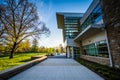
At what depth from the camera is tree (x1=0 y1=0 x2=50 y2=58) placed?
1914cm

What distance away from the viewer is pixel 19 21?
20547mm

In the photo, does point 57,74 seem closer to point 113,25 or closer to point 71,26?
point 113,25

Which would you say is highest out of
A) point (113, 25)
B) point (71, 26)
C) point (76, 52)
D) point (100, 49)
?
point (71, 26)

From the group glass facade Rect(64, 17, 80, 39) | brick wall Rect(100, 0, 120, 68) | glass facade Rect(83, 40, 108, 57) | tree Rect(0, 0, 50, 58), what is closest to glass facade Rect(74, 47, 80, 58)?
glass facade Rect(64, 17, 80, 39)

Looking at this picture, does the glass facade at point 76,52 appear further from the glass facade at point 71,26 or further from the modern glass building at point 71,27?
the glass facade at point 71,26

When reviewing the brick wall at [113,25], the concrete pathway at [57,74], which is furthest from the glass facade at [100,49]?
the concrete pathway at [57,74]

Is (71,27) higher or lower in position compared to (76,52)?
higher

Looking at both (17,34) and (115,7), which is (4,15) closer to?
(17,34)

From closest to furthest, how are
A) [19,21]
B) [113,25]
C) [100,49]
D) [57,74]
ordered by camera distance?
1. [57,74]
2. [113,25]
3. [100,49]
4. [19,21]

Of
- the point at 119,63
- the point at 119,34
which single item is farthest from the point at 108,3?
the point at 119,63

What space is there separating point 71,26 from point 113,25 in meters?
16.5

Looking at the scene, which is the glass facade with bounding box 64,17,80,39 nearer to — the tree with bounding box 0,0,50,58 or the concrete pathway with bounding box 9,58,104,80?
the tree with bounding box 0,0,50,58

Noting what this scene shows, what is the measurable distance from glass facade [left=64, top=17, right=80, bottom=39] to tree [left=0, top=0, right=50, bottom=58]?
14.8ft

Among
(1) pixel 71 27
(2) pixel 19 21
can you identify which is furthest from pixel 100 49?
(2) pixel 19 21
